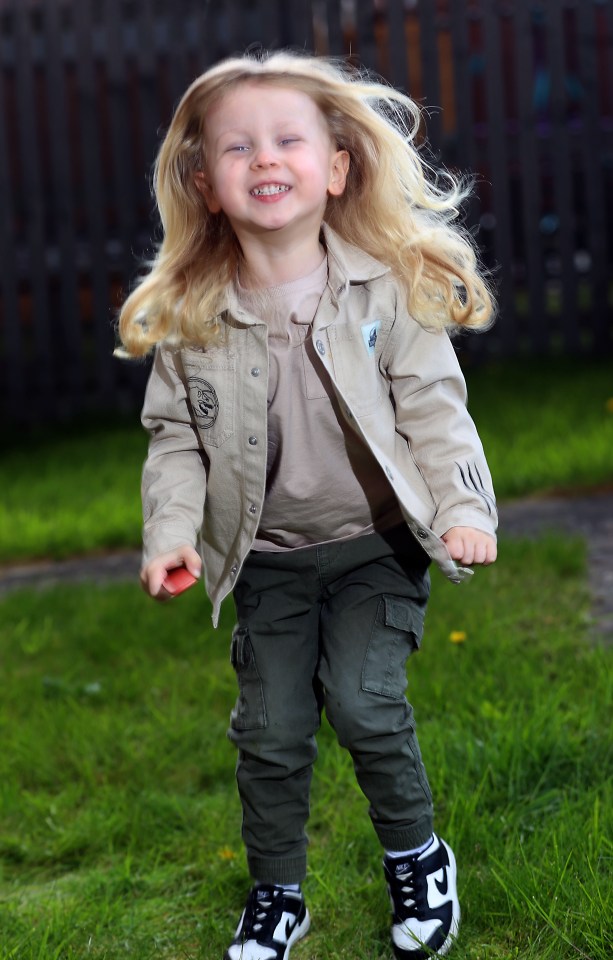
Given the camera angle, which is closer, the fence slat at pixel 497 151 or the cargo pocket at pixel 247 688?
the cargo pocket at pixel 247 688

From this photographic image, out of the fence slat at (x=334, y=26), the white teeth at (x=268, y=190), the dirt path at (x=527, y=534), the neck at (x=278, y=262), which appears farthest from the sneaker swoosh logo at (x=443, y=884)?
the fence slat at (x=334, y=26)

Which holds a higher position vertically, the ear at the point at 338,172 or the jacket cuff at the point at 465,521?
the ear at the point at 338,172

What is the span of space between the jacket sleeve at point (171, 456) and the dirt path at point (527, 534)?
217 centimetres

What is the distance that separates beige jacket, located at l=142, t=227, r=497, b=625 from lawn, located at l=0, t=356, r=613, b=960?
594 mm

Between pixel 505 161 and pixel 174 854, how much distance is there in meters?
6.28

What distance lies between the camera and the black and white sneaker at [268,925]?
226cm

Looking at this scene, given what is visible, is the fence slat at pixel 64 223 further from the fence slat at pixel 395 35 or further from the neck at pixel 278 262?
the neck at pixel 278 262

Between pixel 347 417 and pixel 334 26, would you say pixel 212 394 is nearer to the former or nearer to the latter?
pixel 347 417

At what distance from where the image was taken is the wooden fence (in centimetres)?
812

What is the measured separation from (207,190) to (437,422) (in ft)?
2.13

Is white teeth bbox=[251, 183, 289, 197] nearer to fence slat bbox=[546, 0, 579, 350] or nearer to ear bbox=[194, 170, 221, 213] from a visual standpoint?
ear bbox=[194, 170, 221, 213]

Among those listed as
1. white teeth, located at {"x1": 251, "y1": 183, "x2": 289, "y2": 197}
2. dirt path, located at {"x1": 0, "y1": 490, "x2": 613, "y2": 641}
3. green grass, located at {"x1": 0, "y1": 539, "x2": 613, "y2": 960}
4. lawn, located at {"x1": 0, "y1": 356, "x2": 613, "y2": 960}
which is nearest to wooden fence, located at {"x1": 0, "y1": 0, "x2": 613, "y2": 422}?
dirt path, located at {"x1": 0, "y1": 490, "x2": 613, "y2": 641}

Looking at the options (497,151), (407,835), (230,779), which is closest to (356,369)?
(407,835)

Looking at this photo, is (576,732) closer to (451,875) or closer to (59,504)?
(451,875)
